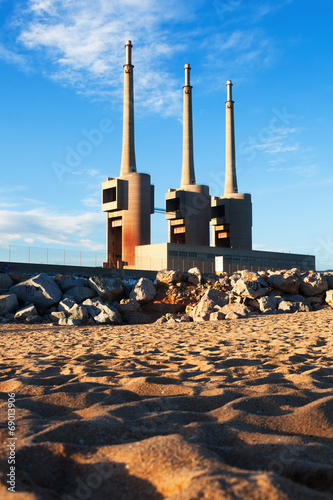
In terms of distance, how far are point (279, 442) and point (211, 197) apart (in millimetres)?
60959

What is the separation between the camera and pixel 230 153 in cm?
6259

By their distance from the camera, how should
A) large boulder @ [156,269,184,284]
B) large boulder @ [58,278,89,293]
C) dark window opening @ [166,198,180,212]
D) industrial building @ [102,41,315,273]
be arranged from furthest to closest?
dark window opening @ [166,198,180,212] < industrial building @ [102,41,315,273] < large boulder @ [156,269,184,284] < large boulder @ [58,278,89,293]

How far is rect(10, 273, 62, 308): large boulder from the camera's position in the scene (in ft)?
47.8

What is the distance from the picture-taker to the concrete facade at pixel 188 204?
56.5 metres

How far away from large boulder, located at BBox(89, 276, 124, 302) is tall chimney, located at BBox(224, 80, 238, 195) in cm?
4958

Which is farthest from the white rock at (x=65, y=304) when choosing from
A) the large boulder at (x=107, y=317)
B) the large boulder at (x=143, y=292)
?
the large boulder at (x=143, y=292)

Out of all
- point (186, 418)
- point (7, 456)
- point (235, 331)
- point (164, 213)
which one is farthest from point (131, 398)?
point (164, 213)

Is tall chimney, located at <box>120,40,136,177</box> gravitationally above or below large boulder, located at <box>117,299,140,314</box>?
above

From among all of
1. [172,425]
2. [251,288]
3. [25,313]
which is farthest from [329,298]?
[172,425]

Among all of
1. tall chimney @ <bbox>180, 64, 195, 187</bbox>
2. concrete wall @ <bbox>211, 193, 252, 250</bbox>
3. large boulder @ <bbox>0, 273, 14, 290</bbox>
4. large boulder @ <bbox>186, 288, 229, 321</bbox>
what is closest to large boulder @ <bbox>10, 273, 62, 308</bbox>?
large boulder @ <bbox>0, 273, 14, 290</bbox>

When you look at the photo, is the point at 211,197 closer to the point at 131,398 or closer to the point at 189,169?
the point at 189,169

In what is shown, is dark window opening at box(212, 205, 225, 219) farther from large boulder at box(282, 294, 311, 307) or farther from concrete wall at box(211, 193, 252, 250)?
large boulder at box(282, 294, 311, 307)

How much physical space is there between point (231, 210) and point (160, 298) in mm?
46933

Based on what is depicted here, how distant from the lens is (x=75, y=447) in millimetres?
2334
